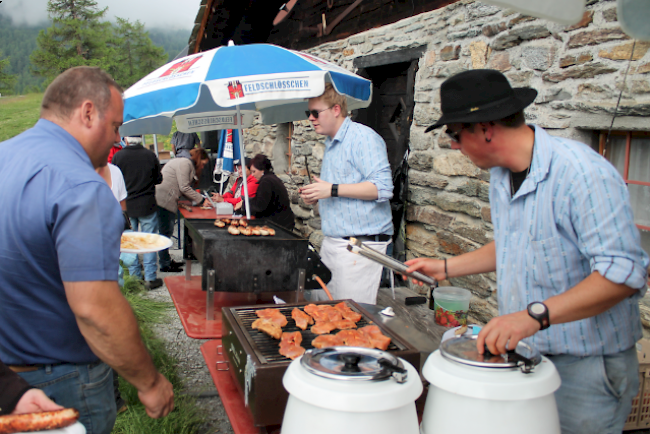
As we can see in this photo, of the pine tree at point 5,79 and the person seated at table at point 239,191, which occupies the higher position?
the pine tree at point 5,79

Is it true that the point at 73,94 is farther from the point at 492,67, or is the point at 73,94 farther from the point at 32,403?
the point at 492,67

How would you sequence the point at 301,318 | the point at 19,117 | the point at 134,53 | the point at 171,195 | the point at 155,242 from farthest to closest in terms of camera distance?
1. the point at 134,53
2. the point at 19,117
3. the point at 171,195
4. the point at 155,242
5. the point at 301,318

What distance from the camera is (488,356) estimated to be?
4.59ft

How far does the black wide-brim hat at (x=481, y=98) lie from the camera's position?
1.62m

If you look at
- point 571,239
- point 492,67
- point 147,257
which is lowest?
point 147,257

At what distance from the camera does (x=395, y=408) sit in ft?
4.01

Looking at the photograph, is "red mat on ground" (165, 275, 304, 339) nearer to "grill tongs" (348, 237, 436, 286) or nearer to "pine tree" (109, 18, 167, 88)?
"grill tongs" (348, 237, 436, 286)

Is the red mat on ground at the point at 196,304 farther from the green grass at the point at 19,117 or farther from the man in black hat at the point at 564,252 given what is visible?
the green grass at the point at 19,117

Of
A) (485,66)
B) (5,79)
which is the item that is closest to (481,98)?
(485,66)

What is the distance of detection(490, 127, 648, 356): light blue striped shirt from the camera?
4.78 feet

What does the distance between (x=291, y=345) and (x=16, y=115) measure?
39.5m

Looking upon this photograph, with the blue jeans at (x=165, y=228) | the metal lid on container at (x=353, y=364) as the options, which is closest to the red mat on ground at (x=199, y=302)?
the metal lid on container at (x=353, y=364)

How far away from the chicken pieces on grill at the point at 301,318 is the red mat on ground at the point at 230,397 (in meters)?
0.42

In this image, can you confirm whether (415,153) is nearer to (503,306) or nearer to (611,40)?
(611,40)
